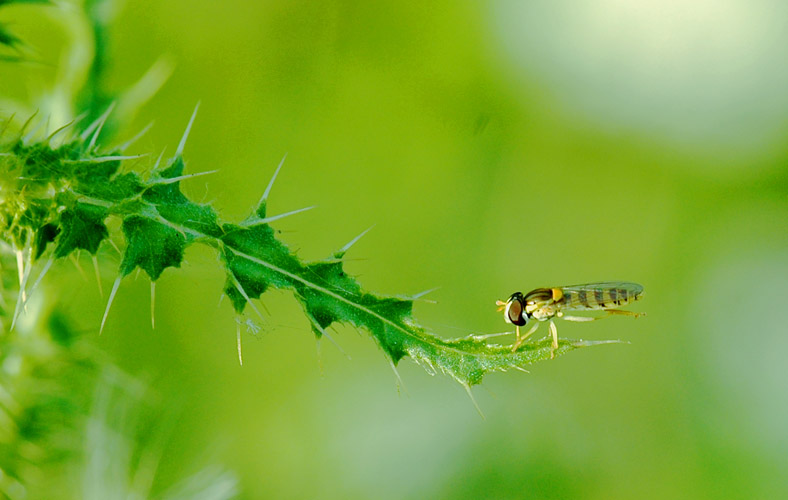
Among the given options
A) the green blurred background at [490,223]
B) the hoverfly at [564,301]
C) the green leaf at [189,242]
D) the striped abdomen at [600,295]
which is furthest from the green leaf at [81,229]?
the green blurred background at [490,223]

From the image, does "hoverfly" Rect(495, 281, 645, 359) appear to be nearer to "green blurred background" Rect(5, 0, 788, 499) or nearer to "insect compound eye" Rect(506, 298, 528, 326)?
"insect compound eye" Rect(506, 298, 528, 326)

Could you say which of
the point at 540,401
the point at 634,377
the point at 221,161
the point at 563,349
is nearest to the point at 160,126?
the point at 221,161

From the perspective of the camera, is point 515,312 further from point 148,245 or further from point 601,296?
point 148,245

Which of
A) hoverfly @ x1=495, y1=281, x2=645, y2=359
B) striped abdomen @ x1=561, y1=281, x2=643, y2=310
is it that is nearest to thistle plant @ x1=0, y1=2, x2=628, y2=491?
hoverfly @ x1=495, y1=281, x2=645, y2=359

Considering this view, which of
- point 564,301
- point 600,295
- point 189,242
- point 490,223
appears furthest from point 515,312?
point 490,223

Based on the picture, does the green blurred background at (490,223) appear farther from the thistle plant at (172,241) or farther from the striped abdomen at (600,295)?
the thistle plant at (172,241)

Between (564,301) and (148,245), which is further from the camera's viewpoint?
(564,301)
